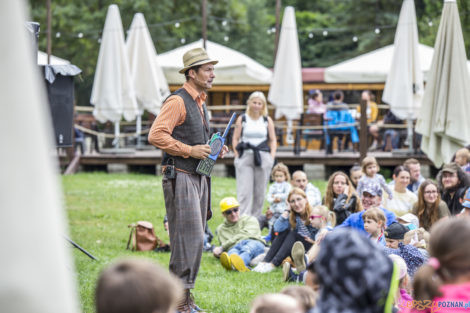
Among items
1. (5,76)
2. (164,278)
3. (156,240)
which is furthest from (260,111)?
(5,76)

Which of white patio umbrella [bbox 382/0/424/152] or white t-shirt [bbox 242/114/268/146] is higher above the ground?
white patio umbrella [bbox 382/0/424/152]

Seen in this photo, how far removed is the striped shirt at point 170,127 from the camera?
19.6 feet

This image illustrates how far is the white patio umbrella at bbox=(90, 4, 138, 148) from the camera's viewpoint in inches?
723

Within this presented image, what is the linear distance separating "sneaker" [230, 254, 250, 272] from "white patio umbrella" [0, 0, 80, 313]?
6897 millimetres

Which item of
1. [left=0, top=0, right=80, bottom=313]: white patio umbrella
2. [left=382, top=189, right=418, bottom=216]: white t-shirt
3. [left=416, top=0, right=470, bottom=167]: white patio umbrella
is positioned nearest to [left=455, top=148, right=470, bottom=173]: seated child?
[left=416, top=0, right=470, bottom=167]: white patio umbrella

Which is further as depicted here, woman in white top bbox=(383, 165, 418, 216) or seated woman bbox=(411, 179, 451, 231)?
woman in white top bbox=(383, 165, 418, 216)

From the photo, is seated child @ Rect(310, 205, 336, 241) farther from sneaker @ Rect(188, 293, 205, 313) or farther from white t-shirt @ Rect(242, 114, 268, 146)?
sneaker @ Rect(188, 293, 205, 313)

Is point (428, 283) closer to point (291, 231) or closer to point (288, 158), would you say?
point (291, 231)

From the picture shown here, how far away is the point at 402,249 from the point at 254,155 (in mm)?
4672

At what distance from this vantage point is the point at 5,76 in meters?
1.79

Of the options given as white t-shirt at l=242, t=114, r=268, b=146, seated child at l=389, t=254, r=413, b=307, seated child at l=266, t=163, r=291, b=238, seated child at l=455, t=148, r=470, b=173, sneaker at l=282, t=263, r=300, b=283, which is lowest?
sneaker at l=282, t=263, r=300, b=283

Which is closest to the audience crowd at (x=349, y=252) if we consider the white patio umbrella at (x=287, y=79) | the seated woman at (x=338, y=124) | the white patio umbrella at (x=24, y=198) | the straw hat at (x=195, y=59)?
the white patio umbrella at (x=24, y=198)

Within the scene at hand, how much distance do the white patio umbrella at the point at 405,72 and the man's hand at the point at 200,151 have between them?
11392 millimetres

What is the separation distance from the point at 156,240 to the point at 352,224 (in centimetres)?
370
